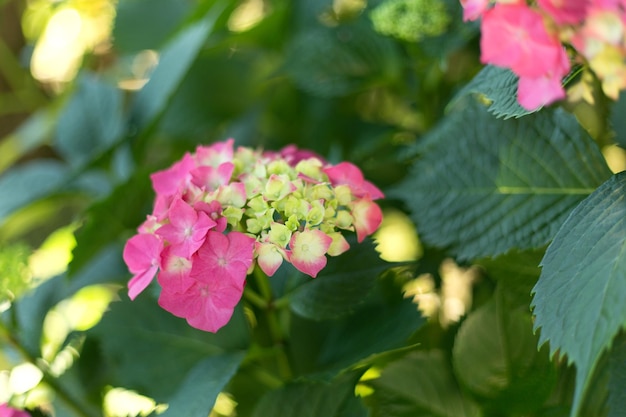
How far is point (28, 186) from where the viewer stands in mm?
759

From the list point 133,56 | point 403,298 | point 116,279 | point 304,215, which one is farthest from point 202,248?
point 133,56

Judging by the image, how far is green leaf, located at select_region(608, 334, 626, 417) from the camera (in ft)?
1.20

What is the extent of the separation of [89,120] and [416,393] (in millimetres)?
501

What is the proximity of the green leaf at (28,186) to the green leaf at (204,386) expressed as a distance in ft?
1.07

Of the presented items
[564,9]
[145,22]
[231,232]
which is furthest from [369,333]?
[145,22]

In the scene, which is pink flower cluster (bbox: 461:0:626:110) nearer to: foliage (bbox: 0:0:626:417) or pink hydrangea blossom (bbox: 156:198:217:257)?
foliage (bbox: 0:0:626:417)

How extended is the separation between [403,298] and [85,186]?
0.43 metres

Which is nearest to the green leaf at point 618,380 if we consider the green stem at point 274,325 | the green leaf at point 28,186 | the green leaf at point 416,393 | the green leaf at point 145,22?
the green leaf at point 416,393

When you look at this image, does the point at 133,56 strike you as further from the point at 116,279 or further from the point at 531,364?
the point at 531,364

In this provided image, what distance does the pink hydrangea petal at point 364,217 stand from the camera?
0.42 meters

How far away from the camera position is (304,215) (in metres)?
0.38

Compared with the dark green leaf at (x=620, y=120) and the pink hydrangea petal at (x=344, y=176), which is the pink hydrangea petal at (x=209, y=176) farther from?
the dark green leaf at (x=620, y=120)

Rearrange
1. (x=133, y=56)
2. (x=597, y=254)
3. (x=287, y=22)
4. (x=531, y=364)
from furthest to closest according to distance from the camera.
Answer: (x=133, y=56) → (x=287, y=22) → (x=531, y=364) → (x=597, y=254)

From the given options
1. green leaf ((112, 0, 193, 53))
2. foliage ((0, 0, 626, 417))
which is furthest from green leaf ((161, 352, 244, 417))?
green leaf ((112, 0, 193, 53))
